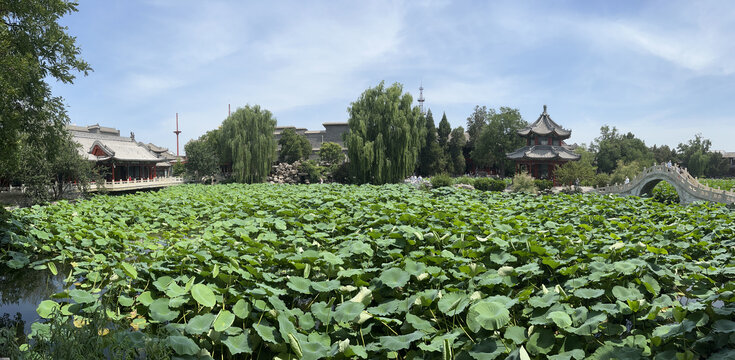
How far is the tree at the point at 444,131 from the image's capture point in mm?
33888

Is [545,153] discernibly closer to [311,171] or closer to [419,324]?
[311,171]

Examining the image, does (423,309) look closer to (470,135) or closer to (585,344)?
(585,344)

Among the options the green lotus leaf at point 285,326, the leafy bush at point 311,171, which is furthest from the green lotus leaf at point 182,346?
the leafy bush at point 311,171

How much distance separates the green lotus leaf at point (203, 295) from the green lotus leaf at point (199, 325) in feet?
0.28

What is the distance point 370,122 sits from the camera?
22.3m

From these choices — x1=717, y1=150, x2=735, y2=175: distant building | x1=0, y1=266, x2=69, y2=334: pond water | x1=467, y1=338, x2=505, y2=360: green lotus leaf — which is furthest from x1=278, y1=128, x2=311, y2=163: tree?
x1=717, y1=150, x2=735, y2=175: distant building

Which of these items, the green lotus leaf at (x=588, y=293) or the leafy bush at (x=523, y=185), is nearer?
the green lotus leaf at (x=588, y=293)

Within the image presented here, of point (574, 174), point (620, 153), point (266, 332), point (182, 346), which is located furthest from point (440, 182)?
point (620, 153)

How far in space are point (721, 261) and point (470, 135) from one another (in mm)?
34943

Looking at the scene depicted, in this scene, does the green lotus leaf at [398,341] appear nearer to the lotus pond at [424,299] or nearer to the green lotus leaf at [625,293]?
the lotus pond at [424,299]

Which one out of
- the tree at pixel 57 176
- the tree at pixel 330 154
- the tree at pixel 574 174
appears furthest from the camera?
the tree at pixel 330 154

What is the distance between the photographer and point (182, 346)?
2.36m

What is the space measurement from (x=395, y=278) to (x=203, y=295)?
55.0 inches

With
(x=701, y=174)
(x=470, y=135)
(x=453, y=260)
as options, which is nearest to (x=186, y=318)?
(x=453, y=260)
